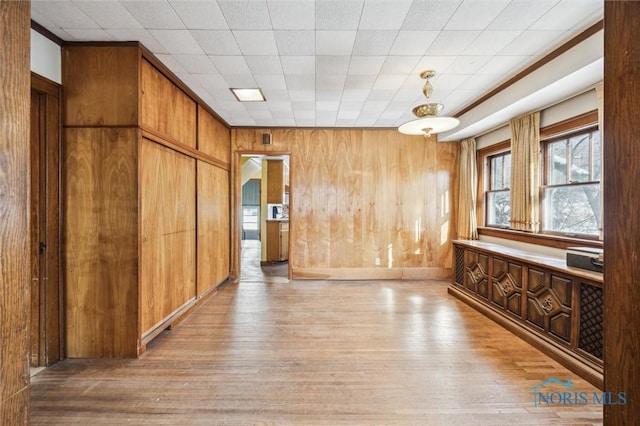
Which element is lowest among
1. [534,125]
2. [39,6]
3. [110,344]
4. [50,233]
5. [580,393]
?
[580,393]

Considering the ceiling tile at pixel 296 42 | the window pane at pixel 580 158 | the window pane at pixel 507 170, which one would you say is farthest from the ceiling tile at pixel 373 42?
the window pane at pixel 507 170

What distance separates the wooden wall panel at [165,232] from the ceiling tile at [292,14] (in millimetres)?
1635

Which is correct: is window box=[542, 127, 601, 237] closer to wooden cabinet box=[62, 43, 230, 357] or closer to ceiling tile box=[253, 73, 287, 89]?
ceiling tile box=[253, 73, 287, 89]

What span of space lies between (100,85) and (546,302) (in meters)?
4.60

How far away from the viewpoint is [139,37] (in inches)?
96.3

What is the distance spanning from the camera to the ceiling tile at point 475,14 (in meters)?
2.05

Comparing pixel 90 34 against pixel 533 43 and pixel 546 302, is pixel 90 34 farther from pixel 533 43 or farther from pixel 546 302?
pixel 546 302

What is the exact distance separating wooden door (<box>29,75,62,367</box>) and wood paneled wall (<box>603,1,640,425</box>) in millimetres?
3464

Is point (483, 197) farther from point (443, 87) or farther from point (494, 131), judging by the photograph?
point (443, 87)

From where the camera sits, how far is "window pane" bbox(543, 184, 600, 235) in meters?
2.95

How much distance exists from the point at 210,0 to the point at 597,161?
3.92 meters

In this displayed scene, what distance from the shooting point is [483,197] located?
15.8 feet

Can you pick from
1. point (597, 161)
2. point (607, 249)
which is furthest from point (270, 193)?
point (607, 249)

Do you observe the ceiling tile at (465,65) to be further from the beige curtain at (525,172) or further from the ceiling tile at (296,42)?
the ceiling tile at (296,42)
